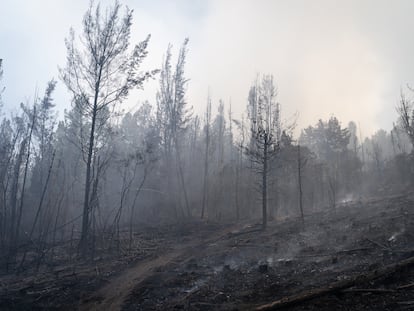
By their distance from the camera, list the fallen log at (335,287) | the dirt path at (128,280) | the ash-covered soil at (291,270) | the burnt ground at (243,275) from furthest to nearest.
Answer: the dirt path at (128,280) → the burnt ground at (243,275) → the ash-covered soil at (291,270) → the fallen log at (335,287)

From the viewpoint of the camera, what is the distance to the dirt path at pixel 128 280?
26.8ft

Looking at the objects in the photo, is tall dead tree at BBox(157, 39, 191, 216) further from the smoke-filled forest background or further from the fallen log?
the fallen log

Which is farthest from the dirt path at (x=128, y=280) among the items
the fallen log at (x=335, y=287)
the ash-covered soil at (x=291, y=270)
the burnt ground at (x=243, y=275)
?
the fallen log at (x=335, y=287)

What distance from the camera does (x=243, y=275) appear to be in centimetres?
935

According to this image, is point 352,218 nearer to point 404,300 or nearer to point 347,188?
point 404,300

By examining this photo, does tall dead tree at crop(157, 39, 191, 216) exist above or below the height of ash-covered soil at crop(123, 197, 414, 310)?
above

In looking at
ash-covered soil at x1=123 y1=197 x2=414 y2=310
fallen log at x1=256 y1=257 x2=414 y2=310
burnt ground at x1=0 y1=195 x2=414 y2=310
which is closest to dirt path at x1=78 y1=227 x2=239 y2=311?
burnt ground at x1=0 y1=195 x2=414 y2=310

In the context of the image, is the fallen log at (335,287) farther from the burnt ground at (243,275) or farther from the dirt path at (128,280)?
the dirt path at (128,280)

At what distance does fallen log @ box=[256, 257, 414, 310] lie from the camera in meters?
6.35

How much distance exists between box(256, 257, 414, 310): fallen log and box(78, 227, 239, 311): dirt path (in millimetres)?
3975

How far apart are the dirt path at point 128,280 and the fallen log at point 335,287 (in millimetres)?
3975

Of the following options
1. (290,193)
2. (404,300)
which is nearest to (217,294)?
(404,300)

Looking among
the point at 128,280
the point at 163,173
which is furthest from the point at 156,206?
the point at 128,280

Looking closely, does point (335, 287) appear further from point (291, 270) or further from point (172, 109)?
point (172, 109)
